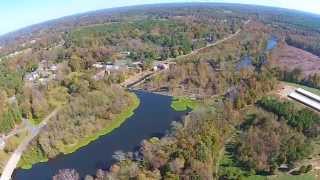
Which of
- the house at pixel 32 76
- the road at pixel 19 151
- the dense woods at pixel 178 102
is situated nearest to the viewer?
the dense woods at pixel 178 102

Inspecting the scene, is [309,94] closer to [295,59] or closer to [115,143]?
[115,143]

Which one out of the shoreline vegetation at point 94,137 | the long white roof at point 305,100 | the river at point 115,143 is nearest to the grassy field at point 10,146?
the shoreline vegetation at point 94,137

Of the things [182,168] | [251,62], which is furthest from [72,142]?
[251,62]


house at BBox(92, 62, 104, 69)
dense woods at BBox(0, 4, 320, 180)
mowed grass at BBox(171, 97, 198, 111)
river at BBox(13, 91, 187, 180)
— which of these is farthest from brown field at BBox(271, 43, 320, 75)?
house at BBox(92, 62, 104, 69)

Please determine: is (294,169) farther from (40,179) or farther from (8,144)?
(8,144)

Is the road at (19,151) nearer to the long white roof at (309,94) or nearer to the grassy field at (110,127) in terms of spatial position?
the grassy field at (110,127)

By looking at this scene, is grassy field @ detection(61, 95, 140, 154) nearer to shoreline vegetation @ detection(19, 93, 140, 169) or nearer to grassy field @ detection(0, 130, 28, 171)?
shoreline vegetation @ detection(19, 93, 140, 169)

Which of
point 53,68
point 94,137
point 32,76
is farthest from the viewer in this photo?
point 53,68

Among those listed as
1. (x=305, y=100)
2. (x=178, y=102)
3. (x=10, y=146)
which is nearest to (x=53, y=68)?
(x=178, y=102)
